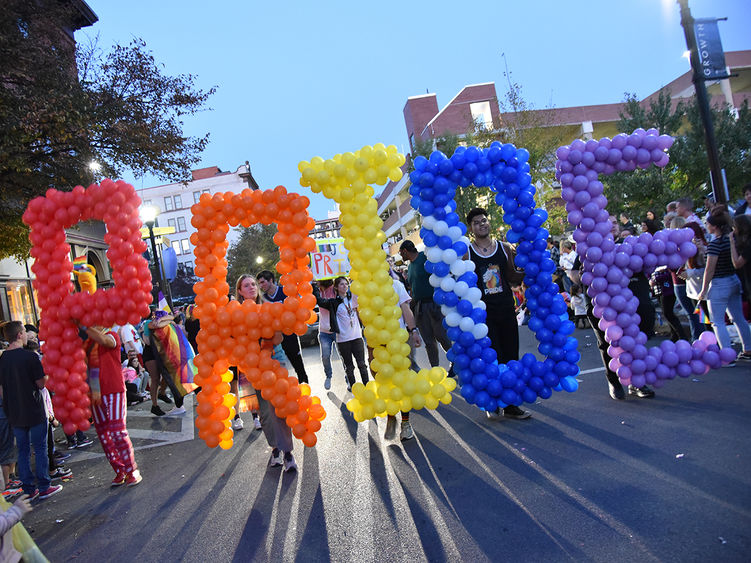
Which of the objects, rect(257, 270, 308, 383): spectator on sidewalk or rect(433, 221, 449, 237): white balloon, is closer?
rect(433, 221, 449, 237): white balloon

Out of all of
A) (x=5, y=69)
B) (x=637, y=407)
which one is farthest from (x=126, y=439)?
(x=5, y=69)

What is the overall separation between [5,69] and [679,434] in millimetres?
10478

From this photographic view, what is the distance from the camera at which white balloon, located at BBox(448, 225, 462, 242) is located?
5059mm

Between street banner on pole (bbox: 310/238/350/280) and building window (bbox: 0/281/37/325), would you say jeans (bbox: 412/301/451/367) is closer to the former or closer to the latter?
street banner on pole (bbox: 310/238/350/280)

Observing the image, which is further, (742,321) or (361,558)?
(742,321)

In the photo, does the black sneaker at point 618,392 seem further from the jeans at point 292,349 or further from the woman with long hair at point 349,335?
the jeans at point 292,349

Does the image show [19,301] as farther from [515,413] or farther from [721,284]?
[721,284]

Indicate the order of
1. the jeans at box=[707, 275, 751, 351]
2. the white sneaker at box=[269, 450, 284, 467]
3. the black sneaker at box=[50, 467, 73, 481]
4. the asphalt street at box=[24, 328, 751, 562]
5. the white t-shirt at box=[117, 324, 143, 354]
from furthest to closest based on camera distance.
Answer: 1. the white t-shirt at box=[117, 324, 143, 354]
2. the black sneaker at box=[50, 467, 73, 481]
3. the jeans at box=[707, 275, 751, 351]
4. the white sneaker at box=[269, 450, 284, 467]
5. the asphalt street at box=[24, 328, 751, 562]

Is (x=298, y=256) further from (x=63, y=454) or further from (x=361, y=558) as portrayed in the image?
(x=63, y=454)

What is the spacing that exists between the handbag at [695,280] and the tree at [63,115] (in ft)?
31.1

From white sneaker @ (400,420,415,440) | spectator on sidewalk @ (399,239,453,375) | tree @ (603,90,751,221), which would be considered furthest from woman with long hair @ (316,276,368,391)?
Answer: tree @ (603,90,751,221)

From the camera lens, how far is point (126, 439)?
532cm

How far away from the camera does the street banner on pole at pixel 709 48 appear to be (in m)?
9.15

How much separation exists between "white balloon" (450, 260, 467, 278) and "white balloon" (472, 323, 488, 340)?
1.79 feet
